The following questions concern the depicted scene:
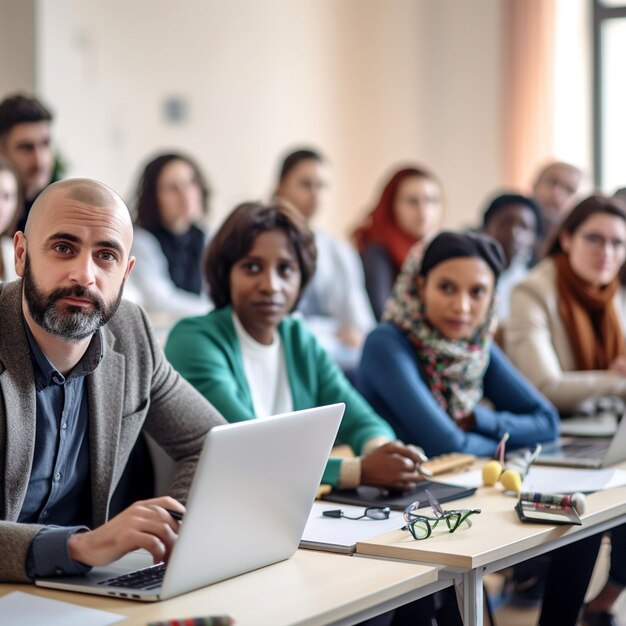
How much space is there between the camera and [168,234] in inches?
203

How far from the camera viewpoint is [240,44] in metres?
6.96

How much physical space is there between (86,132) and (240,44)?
1.51 m

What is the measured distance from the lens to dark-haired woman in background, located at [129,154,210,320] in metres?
4.96

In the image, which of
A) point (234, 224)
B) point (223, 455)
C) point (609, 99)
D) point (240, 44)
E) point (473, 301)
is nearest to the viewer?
point (223, 455)

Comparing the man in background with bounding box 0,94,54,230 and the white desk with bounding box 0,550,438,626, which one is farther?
the man in background with bounding box 0,94,54,230

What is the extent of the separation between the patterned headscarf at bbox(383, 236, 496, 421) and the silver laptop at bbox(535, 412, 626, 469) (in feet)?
0.85

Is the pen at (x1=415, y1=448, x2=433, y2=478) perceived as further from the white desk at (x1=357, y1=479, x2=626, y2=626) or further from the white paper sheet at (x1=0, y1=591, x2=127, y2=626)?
the white paper sheet at (x1=0, y1=591, x2=127, y2=626)

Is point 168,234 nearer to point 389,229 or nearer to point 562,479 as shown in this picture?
point 389,229

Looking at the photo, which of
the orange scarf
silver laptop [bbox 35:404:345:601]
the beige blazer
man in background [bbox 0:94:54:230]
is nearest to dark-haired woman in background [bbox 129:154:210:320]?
man in background [bbox 0:94:54:230]

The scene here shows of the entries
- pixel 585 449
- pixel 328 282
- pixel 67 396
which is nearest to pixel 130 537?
pixel 67 396

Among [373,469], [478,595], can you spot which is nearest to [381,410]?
[373,469]

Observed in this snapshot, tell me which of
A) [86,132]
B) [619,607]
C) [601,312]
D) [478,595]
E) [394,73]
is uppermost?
[394,73]

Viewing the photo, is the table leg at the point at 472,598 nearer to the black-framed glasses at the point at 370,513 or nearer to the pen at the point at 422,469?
the black-framed glasses at the point at 370,513

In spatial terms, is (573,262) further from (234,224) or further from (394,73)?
(394,73)
